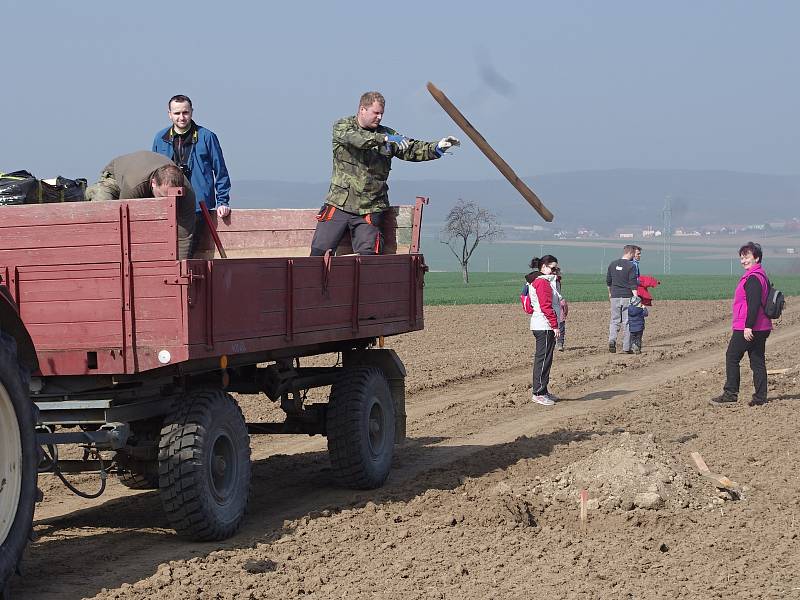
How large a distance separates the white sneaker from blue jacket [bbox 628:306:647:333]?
19.5 feet

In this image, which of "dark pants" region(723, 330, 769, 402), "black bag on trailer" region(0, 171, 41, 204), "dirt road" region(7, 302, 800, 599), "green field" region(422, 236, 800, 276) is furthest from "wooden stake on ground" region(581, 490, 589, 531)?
"green field" region(422, 236, 800, 276)

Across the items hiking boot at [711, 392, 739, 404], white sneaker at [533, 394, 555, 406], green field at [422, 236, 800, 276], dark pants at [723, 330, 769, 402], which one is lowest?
green field at [422, 236, 800, 276]

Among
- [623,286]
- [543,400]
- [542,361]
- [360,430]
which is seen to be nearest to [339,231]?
[360,430]

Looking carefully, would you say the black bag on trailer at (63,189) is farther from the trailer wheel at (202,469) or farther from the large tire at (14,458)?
the large tire at (14,458)

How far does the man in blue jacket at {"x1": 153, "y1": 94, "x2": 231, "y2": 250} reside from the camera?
8883mm

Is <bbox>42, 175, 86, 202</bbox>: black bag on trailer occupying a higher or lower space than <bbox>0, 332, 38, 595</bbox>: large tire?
higher

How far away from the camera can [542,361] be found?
1372 cm

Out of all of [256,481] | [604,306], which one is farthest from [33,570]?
[604,306]

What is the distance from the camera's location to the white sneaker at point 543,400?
13.7m

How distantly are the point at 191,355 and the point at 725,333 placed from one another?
1885 cm

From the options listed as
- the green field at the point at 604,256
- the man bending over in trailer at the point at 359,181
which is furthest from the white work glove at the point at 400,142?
the green field at the point at 604,256

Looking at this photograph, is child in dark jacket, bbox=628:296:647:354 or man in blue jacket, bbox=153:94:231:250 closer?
man in blue jacket, bbox=153:94:231:250

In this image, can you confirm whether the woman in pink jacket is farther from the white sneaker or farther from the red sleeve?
the red sleeve

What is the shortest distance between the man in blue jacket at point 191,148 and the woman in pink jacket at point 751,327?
21.1 ft
